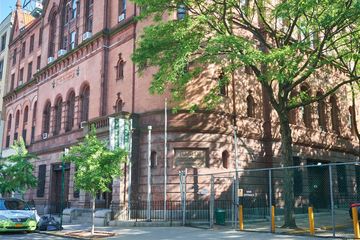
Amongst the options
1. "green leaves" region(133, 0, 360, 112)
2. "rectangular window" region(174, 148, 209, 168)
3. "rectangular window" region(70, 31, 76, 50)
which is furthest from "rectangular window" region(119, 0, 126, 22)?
"rectangular window" region(174, 148, 209, 168)

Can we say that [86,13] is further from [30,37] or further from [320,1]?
[320,1]

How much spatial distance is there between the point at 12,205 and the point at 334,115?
91.2 ft

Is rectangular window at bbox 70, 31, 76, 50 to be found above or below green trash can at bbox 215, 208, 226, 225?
above

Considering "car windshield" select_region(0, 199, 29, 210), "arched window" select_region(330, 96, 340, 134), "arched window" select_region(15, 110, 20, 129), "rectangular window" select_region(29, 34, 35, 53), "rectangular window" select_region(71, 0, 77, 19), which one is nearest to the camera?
"car windshield" select_region(0, 199, 29, 210)

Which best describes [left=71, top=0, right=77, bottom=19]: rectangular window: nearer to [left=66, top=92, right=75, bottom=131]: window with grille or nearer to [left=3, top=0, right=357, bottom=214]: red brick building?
[left=3, top=0, right=357, bottom=214]: red brick building

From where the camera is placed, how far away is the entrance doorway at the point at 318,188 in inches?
983

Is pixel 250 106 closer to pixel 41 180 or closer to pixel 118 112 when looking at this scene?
pixel 118 112

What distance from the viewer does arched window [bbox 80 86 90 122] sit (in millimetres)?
31600

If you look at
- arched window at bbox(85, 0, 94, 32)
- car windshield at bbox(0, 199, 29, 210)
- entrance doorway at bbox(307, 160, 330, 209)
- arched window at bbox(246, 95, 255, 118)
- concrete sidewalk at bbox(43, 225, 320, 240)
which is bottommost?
concrete sidewalk at bbox(43, 225, 320, 240)

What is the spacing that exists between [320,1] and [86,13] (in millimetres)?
22856

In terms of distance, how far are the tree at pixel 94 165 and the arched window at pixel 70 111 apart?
48.5ft

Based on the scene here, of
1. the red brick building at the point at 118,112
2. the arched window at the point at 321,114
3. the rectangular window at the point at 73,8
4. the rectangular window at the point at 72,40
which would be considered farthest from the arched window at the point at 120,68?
the arched window at the point at 321,114

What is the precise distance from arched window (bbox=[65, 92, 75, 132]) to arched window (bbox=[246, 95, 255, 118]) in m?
15.0

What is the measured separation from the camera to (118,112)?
80.7ft
